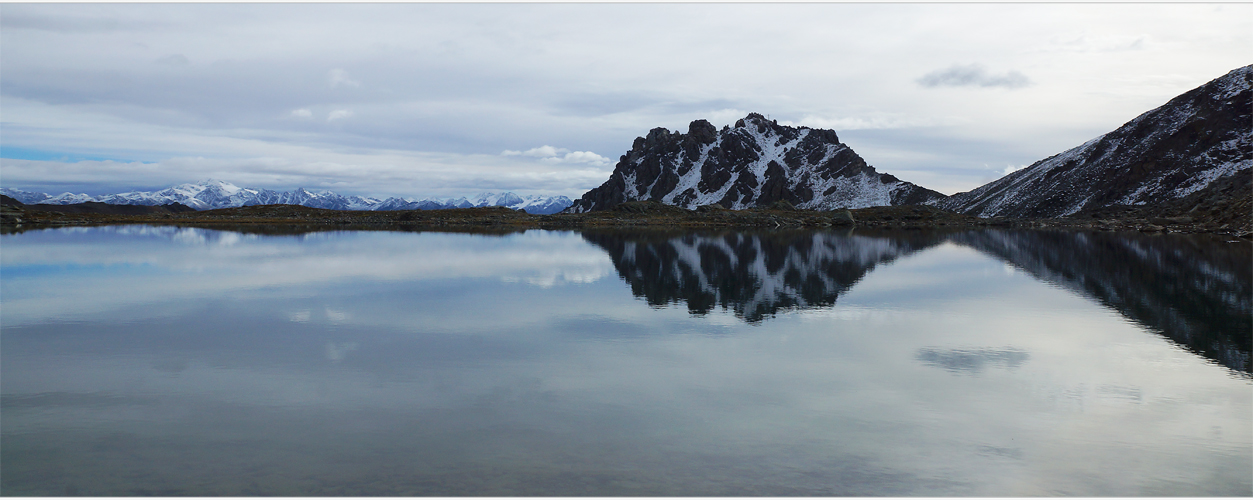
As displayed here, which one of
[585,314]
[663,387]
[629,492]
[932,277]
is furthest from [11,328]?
[932,277]

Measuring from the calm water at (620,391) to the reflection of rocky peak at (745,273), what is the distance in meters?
0.45

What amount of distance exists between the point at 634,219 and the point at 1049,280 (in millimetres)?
120716

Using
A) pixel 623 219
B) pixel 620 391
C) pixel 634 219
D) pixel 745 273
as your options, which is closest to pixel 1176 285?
pixel 745 273

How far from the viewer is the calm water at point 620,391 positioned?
1004 cm

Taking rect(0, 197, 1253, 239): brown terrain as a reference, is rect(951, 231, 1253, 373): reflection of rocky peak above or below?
below

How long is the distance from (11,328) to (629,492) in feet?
67.3

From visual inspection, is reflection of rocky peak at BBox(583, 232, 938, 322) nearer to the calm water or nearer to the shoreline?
the calm water

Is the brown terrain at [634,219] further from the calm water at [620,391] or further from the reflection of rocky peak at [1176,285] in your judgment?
the calm water at [620,391]

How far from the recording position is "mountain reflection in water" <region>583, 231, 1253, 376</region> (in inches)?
886

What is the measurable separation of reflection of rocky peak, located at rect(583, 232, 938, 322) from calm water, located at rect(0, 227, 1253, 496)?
45 cm

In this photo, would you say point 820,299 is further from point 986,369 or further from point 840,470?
point 840,470

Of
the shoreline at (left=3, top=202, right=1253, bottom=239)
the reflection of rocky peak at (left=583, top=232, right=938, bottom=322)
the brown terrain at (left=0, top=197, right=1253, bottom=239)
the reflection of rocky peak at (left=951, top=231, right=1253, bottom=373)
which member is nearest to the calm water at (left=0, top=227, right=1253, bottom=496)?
the reflection of rocky peak at (left=951, top=231, right=1253, bottom=373)

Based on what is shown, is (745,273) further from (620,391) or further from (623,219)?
(623,219)

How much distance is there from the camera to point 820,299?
2939 cm
